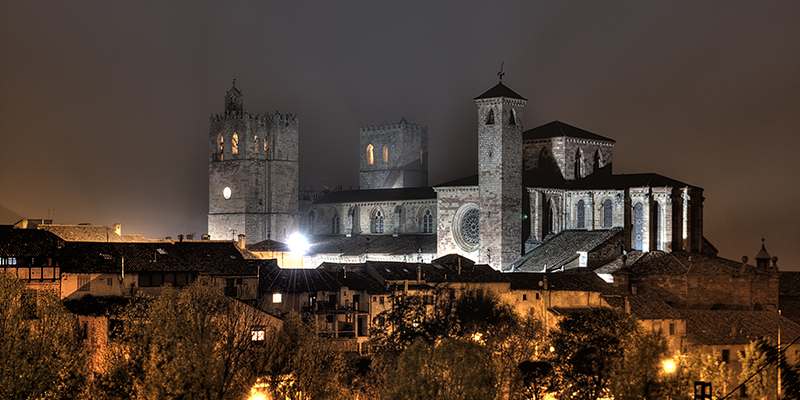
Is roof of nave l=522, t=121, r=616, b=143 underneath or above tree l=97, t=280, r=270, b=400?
above

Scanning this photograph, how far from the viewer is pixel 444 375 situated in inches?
1342

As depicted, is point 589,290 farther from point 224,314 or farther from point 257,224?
point 257,224

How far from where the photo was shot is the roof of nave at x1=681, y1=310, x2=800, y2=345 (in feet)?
156

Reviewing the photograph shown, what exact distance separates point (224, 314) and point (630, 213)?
27040mm

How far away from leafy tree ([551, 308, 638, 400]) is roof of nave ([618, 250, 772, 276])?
9.81m

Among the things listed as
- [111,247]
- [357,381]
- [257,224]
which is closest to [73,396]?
[357,381]

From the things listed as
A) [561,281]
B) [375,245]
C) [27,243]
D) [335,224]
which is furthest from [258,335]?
[335,224]

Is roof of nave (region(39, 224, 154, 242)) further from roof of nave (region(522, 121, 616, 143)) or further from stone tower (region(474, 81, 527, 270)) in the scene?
roof of nave (region(522, 121, 616, 143))

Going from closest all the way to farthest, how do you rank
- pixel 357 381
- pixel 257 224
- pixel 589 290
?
1. pixel 357 381
2. pixel 589 290
3. pixel 257 224

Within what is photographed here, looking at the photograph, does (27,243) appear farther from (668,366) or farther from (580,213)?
(580,213)

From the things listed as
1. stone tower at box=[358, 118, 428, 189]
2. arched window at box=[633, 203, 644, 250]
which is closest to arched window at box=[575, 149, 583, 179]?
arched window at box=[633, 203, 644, 250]

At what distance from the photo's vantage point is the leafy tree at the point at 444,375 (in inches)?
1254

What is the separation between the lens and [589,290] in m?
49.9

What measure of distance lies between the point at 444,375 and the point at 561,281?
56.6 ft
